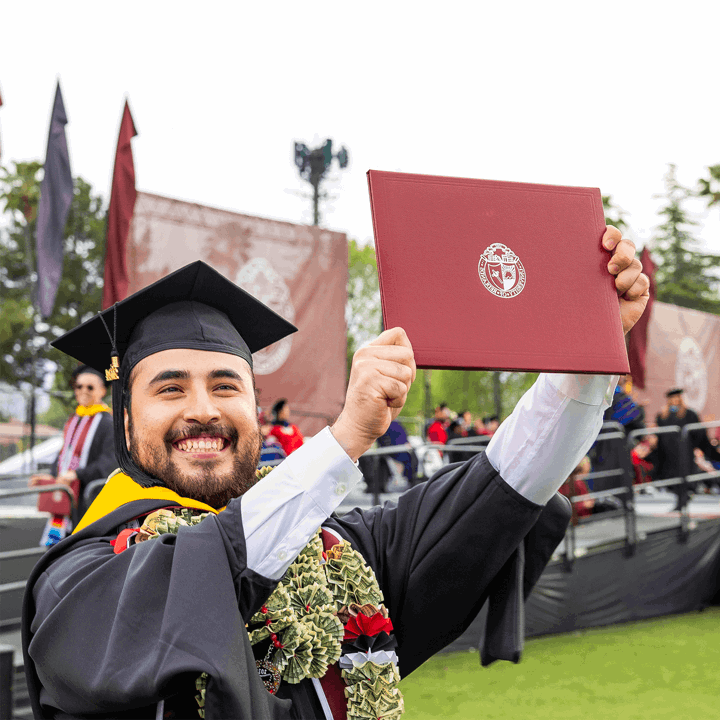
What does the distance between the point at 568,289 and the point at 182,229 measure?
5.53 meters

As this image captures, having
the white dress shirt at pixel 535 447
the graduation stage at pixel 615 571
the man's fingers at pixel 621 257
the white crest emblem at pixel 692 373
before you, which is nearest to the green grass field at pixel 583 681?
the graduation stage at pixel 615 571

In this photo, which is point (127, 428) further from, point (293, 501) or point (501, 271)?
point (501, 271)

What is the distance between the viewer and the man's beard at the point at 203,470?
192 centimetres

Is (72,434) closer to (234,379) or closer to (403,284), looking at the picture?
(234,379)

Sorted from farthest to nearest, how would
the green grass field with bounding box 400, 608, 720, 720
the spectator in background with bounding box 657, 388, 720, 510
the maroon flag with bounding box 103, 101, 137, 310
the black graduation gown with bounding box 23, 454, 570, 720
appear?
the spectator in background with bounding box 657, 388, 720, 510 → the maroon flag with bounding box 103, 101, 137, 310 → the green grass field with bounding box 400, 608, 720, 720 → the black graduation gown with bounding box 23, 454, 570, 720

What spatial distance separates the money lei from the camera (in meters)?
1.75

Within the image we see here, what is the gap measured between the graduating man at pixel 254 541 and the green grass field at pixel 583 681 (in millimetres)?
3460

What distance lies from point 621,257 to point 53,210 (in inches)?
266

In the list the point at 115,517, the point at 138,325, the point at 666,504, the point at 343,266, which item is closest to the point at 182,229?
the point at 343,266

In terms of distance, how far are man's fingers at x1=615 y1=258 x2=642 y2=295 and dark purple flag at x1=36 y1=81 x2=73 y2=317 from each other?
624 centimetres

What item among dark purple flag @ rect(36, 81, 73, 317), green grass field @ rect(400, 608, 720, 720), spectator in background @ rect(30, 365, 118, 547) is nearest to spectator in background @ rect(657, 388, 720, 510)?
green grass field @ rect(400, 608, 720, 720)

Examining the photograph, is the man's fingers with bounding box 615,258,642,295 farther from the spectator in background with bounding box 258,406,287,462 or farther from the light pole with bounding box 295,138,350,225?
the light pole with bounding box 295,138,350,225

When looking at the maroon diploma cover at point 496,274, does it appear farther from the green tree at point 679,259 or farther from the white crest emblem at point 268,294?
the green tree at point 679,259

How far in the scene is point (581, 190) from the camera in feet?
6.31
